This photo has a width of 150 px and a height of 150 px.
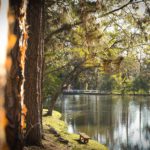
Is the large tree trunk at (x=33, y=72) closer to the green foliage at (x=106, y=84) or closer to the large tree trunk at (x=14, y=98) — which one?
the large tree trunk at (x=14, y=98)

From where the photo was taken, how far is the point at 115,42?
2245 cm

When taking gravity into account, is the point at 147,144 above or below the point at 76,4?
below

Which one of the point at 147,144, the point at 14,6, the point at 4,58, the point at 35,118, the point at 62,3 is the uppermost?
the point at 62,3

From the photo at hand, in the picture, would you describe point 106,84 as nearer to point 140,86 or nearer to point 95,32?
point 140,86

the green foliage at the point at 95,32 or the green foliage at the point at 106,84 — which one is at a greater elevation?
the green foliage at the point at 95,32

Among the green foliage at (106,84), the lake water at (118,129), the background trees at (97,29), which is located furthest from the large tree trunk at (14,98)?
the green foliage at (106,84)

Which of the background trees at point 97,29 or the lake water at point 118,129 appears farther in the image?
the lake water at point 118,129

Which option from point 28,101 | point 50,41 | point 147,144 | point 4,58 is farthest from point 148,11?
point 147,144

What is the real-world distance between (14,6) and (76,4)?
9.55m

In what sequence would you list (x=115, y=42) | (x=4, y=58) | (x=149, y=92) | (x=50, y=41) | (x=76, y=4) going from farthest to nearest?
(x=149, y=92)
(x=115, y=42)
(x=50, y=41)
(x=76, y=4)
(x=4, y=58)

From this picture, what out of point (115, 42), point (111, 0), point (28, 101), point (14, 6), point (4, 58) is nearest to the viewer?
point (4, 58)

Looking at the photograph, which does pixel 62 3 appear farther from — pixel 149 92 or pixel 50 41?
pixel 149 92

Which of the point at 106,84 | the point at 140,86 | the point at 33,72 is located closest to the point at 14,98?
the point at 33,72

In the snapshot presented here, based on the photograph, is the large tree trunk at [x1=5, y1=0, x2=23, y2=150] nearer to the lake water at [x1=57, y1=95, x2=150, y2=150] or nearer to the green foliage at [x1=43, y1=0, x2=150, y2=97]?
the green foliage at [x1=43, y1=0, x2=150, y2=97]
